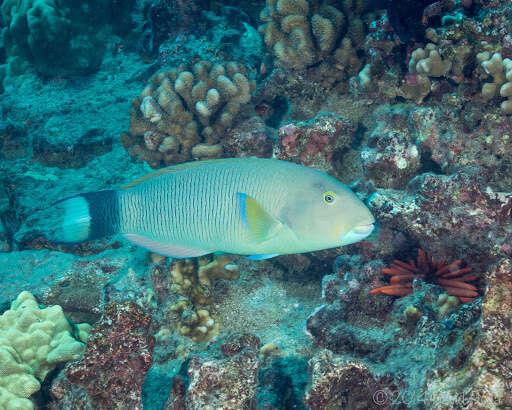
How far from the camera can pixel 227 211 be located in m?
2.73

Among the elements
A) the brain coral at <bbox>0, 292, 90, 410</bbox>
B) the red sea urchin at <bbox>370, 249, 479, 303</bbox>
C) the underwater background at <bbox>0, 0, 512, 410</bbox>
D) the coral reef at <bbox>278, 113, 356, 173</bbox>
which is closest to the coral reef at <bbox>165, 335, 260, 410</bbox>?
the underwater background at <bbox>0, 0, 512, 410</bbox>

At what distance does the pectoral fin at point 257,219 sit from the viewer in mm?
2561

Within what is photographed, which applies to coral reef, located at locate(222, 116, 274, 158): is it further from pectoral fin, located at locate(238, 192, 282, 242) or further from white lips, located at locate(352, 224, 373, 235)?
white lips, located at locate(352, 224, 373, 235)

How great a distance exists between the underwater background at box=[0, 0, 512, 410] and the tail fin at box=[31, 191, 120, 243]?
593 millimetres

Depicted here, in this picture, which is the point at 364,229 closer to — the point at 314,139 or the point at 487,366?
the point at 487,366

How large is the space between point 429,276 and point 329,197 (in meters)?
1.53

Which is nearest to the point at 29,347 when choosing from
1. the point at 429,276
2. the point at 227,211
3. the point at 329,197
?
the point at 227,211

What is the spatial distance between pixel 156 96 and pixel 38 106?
17.0 ft

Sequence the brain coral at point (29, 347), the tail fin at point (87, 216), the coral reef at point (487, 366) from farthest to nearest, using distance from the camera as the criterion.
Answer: the brain coral at point (29, 347) → the tail fin at point (87, 216) → the coral reef at point (487, 366)

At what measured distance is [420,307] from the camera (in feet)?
9.43

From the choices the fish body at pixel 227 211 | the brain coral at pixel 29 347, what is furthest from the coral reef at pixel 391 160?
the brain coral at pixel 29 347

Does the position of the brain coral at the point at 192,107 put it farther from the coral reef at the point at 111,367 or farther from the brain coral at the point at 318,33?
the coral reef at the point at 111,367

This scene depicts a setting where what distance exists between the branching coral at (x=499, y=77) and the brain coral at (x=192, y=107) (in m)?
2.87

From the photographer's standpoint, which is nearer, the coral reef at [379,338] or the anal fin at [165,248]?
the coral reef at [379,338]
